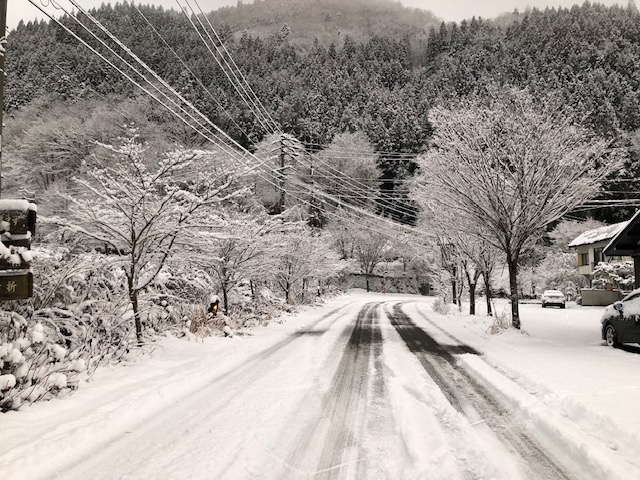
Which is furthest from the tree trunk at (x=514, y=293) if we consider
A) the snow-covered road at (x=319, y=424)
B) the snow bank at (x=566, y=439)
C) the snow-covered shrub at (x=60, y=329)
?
the snow-covered shrub at (x=60, y=329)

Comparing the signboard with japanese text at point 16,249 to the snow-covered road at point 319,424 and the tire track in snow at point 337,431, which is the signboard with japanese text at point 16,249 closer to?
the snow-covered road at point 319,424

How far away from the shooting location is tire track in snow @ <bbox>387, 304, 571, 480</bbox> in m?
3.39

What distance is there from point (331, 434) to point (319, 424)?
314 mm

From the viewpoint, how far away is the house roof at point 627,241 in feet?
42.5

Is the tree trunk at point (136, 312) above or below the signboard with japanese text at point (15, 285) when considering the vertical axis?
below

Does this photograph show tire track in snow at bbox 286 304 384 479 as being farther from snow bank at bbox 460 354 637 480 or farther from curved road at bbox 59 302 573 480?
snow bank at bbox 460 354 637 480

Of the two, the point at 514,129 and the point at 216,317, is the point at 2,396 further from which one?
the point at 514,129

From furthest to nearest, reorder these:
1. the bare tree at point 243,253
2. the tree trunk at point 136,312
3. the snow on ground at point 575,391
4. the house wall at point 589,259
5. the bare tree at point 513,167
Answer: the house wall at point 589,259 → the bare tree at point 243,253 → the bare tree at point 513,167 → the tree trunk at point 136,312 → the snow on ground at point 575,391

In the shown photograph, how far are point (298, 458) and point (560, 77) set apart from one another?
68.4 m

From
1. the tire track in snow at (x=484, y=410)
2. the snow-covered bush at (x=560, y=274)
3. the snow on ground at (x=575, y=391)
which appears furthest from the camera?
the snow-covered bush at (x=560, y=274)

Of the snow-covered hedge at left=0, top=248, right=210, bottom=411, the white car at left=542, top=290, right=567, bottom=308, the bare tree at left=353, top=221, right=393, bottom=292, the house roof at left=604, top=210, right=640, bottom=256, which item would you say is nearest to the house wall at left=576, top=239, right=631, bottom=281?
the white car at left=542, top=290, right=567, bottom=308

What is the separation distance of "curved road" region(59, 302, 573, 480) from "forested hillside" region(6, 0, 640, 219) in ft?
131

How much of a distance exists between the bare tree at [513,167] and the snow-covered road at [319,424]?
242 inches

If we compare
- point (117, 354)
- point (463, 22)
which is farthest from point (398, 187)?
point (463, 22)
